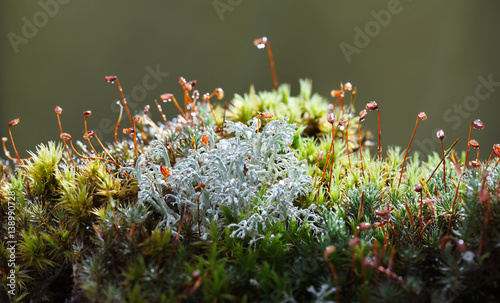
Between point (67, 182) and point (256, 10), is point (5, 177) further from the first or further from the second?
point (256, 10)

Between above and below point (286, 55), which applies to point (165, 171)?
below

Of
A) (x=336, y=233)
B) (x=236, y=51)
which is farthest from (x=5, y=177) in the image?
(x=236, y=51)

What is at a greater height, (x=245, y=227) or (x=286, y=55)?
(x=286, y=55)

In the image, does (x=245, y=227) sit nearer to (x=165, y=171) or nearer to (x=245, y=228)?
(x=245, y=228)

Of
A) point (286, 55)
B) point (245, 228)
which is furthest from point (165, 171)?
point (286, 55)

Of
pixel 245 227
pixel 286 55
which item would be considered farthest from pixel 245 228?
pixel 286 55

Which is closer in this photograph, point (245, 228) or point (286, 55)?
point (245, 228)

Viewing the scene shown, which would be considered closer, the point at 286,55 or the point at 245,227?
the point at 245,227

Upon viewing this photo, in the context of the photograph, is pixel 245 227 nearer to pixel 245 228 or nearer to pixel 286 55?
pixel 245 228
